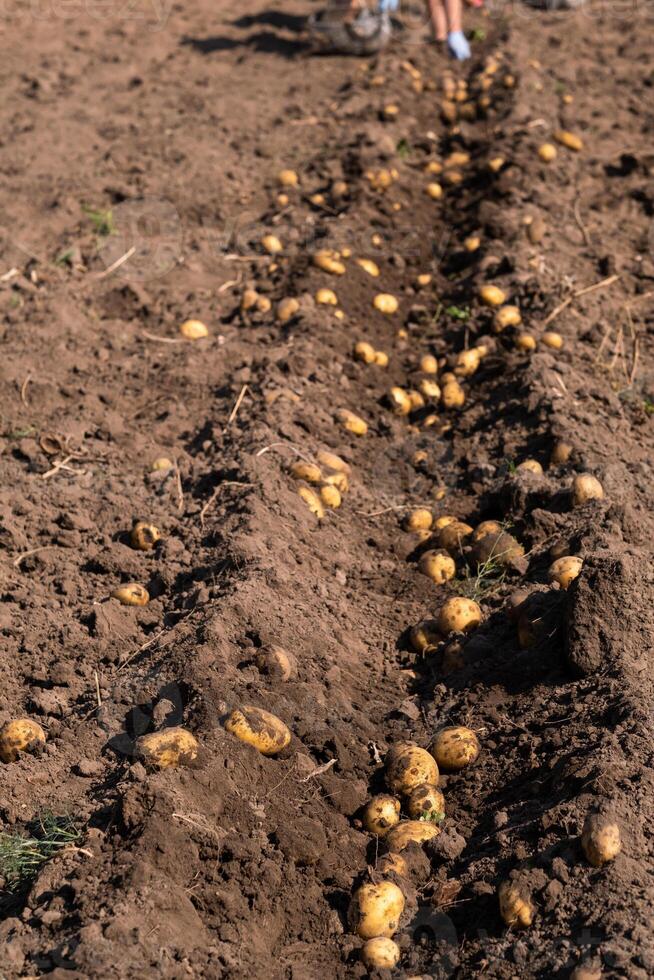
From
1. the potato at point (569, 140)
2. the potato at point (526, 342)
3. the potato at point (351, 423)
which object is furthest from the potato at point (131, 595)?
the potato at point (569, 140)

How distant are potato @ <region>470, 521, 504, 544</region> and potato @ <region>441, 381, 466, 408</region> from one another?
97cm

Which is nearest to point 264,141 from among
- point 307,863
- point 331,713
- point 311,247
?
point 311,247

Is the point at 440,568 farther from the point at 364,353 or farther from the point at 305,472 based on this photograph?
the point at 364,353

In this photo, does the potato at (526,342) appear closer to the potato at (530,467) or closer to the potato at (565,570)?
the potato at (530,467)

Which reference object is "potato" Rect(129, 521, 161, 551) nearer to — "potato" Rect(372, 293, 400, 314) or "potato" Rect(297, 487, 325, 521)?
"potato" Rect(297, 487, 325, 521)

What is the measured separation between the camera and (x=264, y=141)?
7.15 meters

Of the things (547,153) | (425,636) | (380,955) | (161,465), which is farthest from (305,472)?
(547,153)

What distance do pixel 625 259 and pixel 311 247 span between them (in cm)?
172

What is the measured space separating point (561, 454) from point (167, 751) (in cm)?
215

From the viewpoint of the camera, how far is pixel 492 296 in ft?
17.9

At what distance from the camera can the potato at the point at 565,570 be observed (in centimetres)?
369

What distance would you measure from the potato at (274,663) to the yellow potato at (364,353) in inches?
86.1

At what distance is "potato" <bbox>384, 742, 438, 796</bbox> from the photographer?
3193 millimetres

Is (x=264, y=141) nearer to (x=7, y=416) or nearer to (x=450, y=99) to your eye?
(x=450, y=99)
